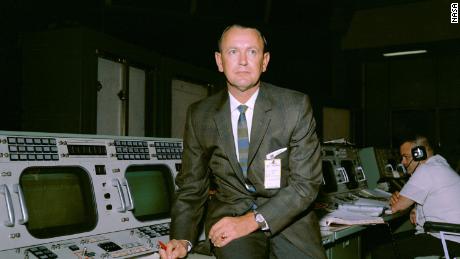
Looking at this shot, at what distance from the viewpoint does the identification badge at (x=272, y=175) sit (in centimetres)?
132

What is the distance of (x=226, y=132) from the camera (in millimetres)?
1366

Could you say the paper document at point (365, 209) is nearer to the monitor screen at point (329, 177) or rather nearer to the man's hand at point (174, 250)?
the monitor screen at point (329, 177)

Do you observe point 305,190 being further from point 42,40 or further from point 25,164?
point 42,40

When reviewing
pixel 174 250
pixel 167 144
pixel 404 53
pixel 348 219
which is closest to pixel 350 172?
pixel 348 219

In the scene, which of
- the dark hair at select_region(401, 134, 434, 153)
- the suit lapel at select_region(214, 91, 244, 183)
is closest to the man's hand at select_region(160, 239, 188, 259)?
the suit lapel at select_region(214, 91, 244, 183)

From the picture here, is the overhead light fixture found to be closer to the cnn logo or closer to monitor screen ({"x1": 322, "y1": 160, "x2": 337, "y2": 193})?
the cnn logo

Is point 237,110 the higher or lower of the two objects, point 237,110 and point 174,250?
the higher

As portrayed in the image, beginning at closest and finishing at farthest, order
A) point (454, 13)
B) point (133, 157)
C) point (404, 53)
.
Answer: point (133, 157), point (454, 13), point (404, 53)

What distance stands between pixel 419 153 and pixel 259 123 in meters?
2.20

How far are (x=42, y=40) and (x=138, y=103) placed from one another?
0.69 meters

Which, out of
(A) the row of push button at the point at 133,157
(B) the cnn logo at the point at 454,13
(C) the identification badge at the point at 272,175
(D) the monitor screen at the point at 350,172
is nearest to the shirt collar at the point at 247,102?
(C) the identification badge at the point at 272,175

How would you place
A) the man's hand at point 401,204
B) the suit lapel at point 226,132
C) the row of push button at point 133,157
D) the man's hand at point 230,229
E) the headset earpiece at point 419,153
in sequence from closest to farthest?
the man's hand at point 230,229, the suit lapel at point 226,132, the row of push button at point 133,157, the man's hand at point 401,204, the headset earpiece at point 419,153

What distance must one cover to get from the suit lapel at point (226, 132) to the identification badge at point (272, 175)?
8 centimetres

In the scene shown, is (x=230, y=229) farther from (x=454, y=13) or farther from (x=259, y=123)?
(x=454, y=13)
